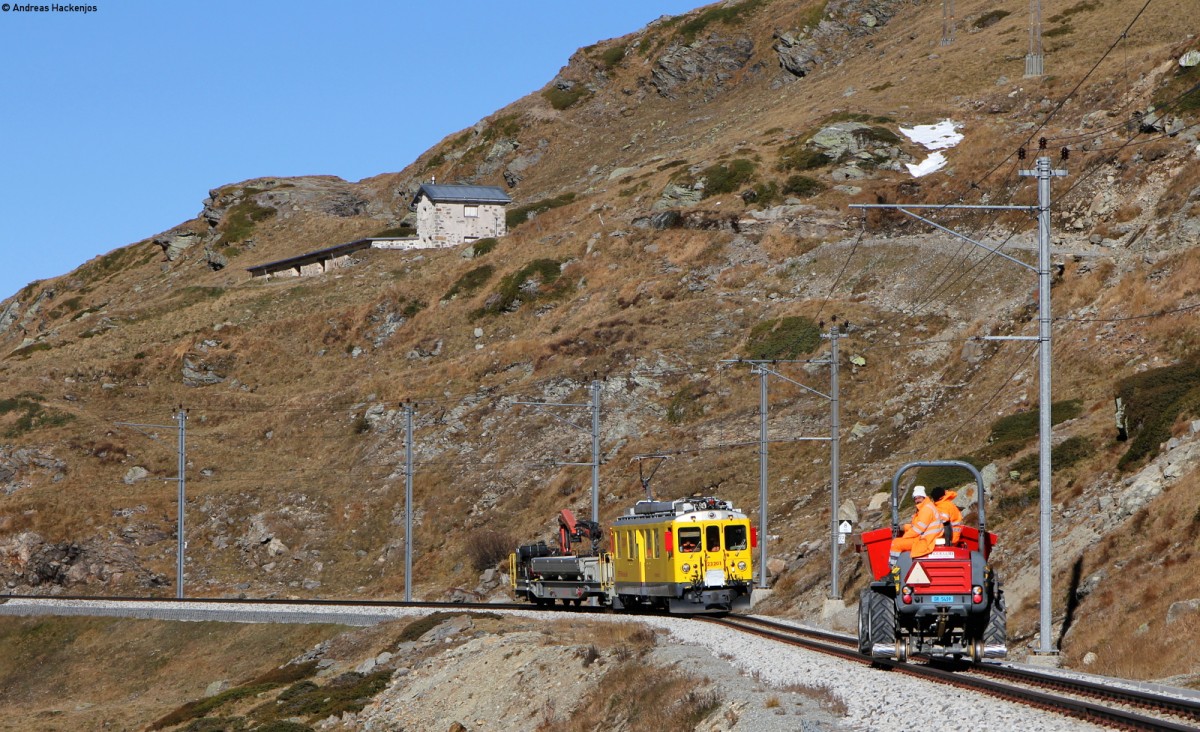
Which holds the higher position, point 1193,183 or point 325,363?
point 1193,183

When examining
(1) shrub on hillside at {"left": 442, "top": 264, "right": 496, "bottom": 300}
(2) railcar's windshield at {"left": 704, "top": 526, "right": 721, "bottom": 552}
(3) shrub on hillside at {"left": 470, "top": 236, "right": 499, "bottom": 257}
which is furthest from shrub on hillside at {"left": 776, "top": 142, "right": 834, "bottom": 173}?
(2) railcar's windshield at {"left": 704, "top": 526, "right": 721, "bottom": 552}

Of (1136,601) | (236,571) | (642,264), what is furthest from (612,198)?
(1136,601)

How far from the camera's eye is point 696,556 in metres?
40.0

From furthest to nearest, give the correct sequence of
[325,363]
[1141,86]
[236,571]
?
[325,363] → [1141,86] → [236,571]

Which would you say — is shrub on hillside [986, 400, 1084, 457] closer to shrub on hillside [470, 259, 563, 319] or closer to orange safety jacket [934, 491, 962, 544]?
orange safety jacket [934, 491, 962, 544]

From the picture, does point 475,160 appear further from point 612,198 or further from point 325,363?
point 325,363

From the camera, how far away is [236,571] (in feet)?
246

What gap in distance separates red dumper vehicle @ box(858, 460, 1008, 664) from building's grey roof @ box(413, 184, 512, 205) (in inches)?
4278

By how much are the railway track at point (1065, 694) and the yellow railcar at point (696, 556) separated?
15590 mm

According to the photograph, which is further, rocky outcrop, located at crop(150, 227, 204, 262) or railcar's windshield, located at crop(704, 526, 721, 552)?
rocky outcrop, located at crop(150, 227, 204, 262)

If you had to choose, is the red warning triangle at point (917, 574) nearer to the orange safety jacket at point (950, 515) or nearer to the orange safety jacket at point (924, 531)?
the orange safety jacket at point (924, 531)

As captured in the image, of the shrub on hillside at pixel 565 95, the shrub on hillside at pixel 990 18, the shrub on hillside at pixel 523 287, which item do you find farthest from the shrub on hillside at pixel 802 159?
the shrub on hillside at pixel 565 95

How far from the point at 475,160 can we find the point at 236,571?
9979 centimetres

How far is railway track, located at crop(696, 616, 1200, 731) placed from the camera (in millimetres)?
13938
